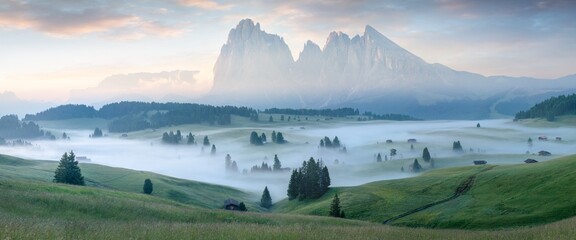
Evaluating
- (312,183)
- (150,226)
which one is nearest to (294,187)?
(312,183)

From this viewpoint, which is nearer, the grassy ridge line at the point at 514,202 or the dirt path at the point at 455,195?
the grassy ridge line at the point at 514,202

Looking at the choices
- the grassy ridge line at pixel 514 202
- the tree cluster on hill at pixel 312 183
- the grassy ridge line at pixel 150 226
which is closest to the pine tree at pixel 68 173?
the tree cluster on hill at pixel 312 183

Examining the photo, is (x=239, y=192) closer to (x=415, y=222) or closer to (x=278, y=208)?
(x=278, y=208)

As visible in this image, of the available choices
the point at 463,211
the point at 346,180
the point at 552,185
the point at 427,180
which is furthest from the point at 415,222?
the point at 346,180

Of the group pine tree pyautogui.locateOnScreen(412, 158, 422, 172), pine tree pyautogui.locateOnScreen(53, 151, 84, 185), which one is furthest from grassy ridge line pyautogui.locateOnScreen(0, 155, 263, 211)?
Result: pine tree pyautogui.locateOnScreen(412, 158, 422, 172)

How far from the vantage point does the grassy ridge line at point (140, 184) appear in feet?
383

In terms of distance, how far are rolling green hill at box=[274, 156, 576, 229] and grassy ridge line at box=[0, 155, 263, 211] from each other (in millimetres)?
38535

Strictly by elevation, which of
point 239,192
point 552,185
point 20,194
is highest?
point 20,194

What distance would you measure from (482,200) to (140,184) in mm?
92769

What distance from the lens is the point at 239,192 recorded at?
16650 centimetres

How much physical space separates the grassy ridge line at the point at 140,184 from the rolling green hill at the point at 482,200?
126ft

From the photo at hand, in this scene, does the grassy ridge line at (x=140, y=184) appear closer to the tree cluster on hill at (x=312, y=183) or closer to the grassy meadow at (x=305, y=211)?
the grassy meadow at (x=305, y=211)

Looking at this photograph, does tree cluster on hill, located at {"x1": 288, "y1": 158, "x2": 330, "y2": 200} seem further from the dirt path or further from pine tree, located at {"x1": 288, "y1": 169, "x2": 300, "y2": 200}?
the dirt path

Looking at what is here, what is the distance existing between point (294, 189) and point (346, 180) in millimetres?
66160
